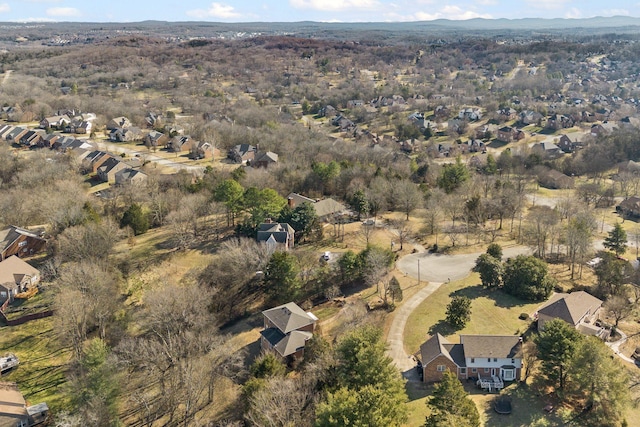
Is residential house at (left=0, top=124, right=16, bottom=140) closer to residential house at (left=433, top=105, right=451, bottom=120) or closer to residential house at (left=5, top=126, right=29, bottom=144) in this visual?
residential house at (left=5, top=126, right=29, bottom=144)

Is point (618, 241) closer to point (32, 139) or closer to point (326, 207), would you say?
point (326, 207)

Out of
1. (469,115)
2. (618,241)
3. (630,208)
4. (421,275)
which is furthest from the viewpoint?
(469,115)

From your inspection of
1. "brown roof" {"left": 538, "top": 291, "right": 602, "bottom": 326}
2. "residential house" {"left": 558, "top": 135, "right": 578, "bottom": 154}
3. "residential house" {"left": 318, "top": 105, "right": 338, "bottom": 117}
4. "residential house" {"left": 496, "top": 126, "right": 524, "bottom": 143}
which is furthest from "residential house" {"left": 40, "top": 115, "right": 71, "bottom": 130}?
"residential house" {"left": 558, "top": 135, "right": 578, "bottom": 154}

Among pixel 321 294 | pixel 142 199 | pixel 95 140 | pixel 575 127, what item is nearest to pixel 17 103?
pixel 95 140

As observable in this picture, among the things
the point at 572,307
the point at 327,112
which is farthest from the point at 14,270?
the point at 327,112

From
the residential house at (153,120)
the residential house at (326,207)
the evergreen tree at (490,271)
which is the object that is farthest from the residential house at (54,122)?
the evergreen tree at (490,271)

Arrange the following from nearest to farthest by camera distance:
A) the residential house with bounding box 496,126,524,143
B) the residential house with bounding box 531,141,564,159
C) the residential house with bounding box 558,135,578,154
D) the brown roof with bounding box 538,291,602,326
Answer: the brown roof with bounding box 538,291,602,326 < the residential house with bounding box 531,141,564,159 < the residential house with bounding box 558,135,578,154 < the residential house with bounding box 496,126,524,143
